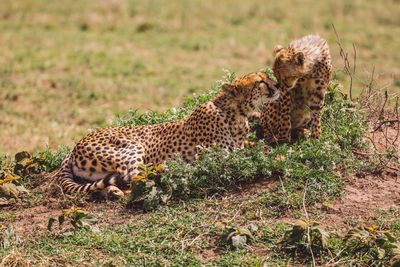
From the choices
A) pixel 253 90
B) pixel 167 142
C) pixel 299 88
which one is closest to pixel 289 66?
pixel 253 90

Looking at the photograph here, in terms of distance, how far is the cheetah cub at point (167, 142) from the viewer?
17.6ft

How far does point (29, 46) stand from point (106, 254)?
9.79m

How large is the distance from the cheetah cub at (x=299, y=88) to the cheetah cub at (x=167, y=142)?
270 millimetres

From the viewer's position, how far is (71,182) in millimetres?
5523

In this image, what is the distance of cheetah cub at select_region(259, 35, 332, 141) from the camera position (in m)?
5.33

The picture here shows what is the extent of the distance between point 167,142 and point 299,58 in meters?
1.61

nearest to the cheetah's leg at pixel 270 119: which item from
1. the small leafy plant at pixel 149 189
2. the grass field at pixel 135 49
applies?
the small leafy plant at pixel 149 189

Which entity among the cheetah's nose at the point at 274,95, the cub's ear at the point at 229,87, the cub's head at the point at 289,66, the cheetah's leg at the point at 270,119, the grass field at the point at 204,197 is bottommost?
the grass field at the point at 204,197

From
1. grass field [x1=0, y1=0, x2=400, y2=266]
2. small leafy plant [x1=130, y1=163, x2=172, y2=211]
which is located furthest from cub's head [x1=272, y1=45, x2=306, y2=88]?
small leafy plant [x1=130, y1=163, x2=172, y2=211]

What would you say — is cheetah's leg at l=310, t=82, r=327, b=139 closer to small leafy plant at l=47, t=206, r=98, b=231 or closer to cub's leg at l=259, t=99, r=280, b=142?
cub's leg at l=259, t=99, r=280, b=142

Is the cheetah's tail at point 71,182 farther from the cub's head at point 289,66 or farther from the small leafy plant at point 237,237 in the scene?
the cub's head at point 289,66

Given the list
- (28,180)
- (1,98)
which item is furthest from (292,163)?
(1,98)

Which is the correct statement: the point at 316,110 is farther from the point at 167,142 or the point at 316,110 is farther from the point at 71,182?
the point at 71,182

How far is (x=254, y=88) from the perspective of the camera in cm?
534
